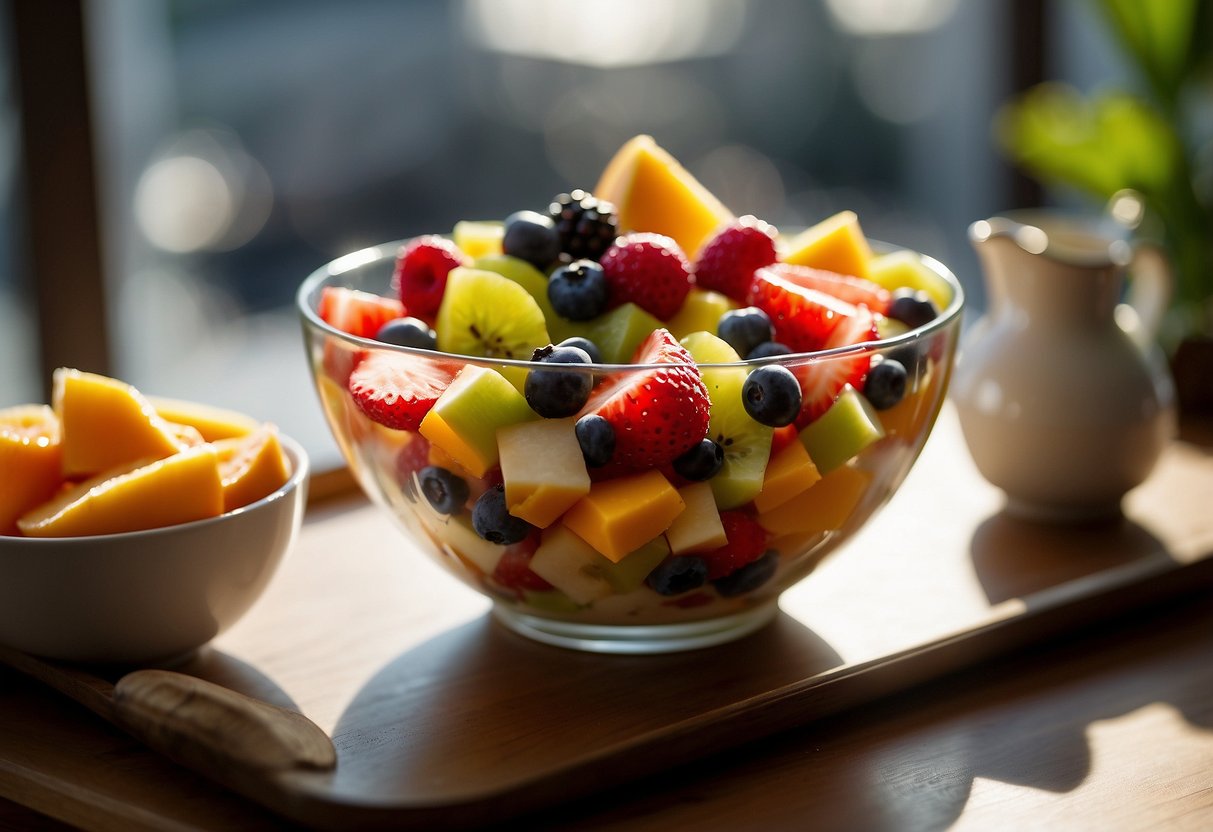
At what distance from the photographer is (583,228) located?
36.3 inches

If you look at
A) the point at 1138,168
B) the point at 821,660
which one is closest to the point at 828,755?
the point at 821,660

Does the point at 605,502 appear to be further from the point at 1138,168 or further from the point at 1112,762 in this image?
the point at 1138,168

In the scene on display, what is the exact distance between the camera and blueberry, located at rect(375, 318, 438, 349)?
87cm

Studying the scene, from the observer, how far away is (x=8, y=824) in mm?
797

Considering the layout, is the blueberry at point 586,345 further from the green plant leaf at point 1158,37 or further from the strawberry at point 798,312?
the green plant leaf at point 1158,37

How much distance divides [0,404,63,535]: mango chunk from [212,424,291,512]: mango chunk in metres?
0.10

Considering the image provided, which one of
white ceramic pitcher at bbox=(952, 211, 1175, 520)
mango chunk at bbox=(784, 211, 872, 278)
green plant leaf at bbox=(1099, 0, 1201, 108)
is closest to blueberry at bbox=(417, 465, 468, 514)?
mango chunk at bbox=(784, 211, 872, 278)

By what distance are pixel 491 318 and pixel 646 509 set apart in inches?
7.3

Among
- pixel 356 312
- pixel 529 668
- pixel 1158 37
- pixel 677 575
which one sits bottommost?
pixel 529 668

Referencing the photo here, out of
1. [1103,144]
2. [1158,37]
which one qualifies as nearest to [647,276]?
[1103,144]

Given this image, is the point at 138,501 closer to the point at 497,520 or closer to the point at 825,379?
the point at 497,520

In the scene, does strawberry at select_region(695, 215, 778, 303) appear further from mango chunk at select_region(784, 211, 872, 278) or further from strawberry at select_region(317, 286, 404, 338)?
strawberry at select_region(317, 286, 404, 338)

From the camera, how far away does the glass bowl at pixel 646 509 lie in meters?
0.78

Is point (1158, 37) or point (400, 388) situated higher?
point (1158, 37)
